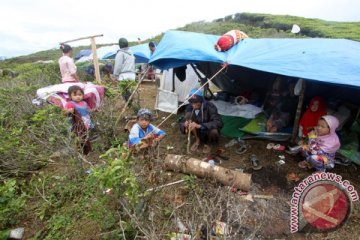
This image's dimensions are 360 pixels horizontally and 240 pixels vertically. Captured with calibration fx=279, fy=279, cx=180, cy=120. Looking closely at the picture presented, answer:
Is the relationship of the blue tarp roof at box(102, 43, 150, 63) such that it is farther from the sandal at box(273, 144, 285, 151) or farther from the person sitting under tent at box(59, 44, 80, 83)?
the sandal at box(273, 144, 285, 151)

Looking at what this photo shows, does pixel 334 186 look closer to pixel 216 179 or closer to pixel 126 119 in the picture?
pixel 216 179

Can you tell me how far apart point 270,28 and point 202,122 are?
2003 centimetres

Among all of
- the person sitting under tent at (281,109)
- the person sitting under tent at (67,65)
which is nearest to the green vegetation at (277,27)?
the person sitting under tent at (281,109)

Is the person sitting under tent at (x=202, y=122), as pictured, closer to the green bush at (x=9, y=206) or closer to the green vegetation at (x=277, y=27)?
the green bush at (x=9, y=206)

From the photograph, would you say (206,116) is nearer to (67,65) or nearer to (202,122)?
(202,122)

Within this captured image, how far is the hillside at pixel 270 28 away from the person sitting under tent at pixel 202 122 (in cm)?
1354

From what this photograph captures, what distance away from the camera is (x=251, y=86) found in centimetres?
602

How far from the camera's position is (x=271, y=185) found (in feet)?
11.9

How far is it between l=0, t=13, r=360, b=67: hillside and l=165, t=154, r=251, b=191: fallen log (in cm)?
1457

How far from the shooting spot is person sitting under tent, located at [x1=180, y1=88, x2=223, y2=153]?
4.36 meters

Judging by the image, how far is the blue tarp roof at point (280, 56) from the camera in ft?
10.3

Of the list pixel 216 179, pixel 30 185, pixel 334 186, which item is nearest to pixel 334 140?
pixel 334 186

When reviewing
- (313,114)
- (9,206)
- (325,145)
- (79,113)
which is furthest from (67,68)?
(325,145)

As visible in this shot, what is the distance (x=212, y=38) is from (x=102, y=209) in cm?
363
